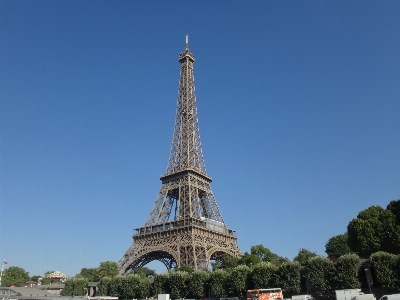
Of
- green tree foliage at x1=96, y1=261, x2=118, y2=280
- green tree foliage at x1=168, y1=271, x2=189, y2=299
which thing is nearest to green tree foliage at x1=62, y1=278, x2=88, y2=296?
green tree foliage at x1=168, y1=271, x2=189, y2=299

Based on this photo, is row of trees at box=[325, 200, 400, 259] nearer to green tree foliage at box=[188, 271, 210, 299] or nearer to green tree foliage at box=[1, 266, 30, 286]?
green tree foliage at box=[188, 271, 210, 299]

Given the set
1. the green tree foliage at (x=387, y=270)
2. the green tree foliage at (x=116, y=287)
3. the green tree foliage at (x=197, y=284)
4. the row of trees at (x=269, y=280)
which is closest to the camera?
the green tree foliage at (x=387, y=270)

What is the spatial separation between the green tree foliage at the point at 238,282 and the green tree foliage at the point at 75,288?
27833 millimetres

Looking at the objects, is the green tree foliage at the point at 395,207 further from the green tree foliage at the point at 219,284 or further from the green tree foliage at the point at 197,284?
the green tree foliage at the point at 197,284

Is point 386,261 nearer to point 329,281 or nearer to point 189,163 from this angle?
point 329,281

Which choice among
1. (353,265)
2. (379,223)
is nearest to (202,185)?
(379,223)

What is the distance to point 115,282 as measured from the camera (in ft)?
186

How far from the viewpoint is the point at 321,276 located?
44.2m

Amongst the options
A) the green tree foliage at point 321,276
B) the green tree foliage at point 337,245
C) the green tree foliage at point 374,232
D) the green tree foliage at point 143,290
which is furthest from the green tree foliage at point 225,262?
the green tree foliage at point 337,245

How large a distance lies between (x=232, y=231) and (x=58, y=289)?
3929cm

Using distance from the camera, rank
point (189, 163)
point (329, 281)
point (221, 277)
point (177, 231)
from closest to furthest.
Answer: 1. point (329, 281)
2. point (221, 277)
3. point (177, 231)
4. point (189, 163)

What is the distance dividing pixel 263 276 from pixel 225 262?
22835mm

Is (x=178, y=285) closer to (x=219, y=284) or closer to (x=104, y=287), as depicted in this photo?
(x=219, y=284)

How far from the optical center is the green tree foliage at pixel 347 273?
42.3m
